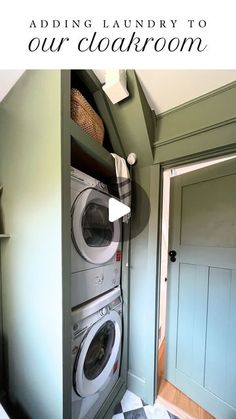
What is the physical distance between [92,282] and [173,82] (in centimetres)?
133

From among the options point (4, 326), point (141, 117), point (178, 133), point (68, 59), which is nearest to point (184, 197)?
point (178, 133)

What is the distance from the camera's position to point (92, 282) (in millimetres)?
1038

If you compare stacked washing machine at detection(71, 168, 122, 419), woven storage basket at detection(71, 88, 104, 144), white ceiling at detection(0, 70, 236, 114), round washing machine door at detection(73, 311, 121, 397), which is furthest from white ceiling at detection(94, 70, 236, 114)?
round washing machine door at detection(73, 311, 121, 397)

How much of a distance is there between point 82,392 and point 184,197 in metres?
1.43

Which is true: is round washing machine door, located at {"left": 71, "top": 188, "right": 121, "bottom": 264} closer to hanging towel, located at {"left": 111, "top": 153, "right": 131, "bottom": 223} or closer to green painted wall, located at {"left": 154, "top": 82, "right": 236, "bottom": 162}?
hanging towel, located at {"left": 111, "top": 153, "right": 131, "bottom": 223}

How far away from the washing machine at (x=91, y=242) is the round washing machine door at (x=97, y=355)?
0.22 metres

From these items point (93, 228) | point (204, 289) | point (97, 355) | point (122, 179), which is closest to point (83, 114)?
point (122, 179)

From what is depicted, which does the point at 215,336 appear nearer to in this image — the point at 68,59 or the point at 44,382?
the point at 44,382

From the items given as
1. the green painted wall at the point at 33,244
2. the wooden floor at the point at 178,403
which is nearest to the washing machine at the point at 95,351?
the green painted wall at the point at 33,244

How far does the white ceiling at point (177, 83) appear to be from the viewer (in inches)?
37.2

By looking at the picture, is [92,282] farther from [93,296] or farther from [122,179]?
[122,179]

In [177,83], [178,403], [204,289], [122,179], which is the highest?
[177,83]

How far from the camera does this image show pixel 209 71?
93 centimetres

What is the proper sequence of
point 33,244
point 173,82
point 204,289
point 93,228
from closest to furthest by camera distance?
point 33,244
point 173,82
point 93,228
point 204,289
